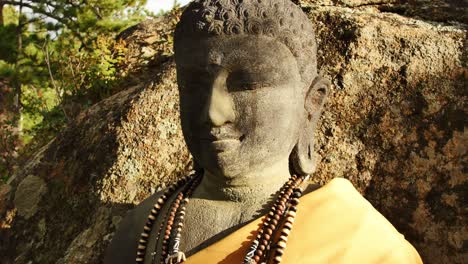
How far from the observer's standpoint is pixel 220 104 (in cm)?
262

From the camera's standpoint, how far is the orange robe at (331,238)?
2535 millimetres

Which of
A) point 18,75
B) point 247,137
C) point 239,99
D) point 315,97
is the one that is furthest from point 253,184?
point 18,75

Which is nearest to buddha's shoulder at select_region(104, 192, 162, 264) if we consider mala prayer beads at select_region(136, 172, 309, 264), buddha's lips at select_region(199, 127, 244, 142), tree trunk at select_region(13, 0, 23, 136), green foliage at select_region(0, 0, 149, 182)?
mala prayer beads at select_region(136, 172, 309, 264)

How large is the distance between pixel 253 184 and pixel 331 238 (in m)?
0.40

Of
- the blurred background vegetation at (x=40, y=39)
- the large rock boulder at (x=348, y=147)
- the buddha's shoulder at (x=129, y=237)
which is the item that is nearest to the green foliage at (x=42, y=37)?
the blurred background vegetation at (x=40, y=39)

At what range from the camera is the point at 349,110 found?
381cm

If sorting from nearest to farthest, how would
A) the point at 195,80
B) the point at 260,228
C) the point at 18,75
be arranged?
1. the point at 260,228
2. the point at 195,80
3. the point at 18,75

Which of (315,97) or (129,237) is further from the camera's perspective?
(129,237)

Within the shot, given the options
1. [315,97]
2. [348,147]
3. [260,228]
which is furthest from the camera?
[348,147]

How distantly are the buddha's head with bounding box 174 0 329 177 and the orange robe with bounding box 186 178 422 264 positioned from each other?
0.24m

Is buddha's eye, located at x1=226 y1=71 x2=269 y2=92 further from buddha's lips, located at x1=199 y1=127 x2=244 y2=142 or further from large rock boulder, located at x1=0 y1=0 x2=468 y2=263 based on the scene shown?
large rock boulder, located at x1=0 y1=0 x2=468 y2=263

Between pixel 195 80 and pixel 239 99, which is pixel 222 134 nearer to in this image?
pixel 239 99

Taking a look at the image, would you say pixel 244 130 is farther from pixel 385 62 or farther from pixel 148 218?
pixel 385 62

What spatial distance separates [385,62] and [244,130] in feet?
4.68
